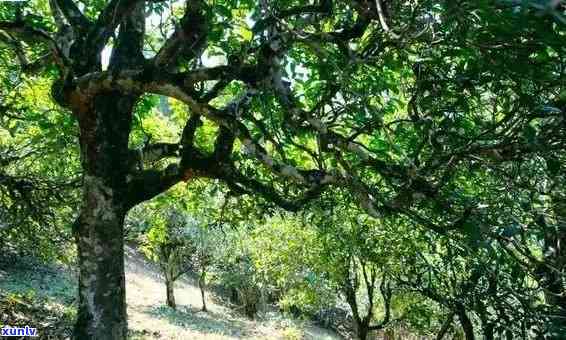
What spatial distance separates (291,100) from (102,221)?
2.38 metres

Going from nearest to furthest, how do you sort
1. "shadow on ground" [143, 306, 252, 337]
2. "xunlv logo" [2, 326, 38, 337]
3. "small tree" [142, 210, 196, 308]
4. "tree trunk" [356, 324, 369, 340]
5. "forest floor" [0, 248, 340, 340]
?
"xunlv logo" [2, 326, 38, 337] < "forest floor" [0, 248, 340, 340] < "tree trunk" [356, 324, 369, 340] < "shadow on ground" [143, 306, 252, 337] < "small tree" [142, 210, 196, 308]

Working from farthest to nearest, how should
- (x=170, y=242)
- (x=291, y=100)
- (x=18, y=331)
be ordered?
(x=170, y=242) → (x=18, y=331) → (x=291, y=100)

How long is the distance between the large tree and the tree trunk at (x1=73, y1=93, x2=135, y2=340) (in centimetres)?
1

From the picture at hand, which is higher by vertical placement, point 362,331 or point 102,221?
point 102,221

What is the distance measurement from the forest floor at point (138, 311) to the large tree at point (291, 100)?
13.2ft

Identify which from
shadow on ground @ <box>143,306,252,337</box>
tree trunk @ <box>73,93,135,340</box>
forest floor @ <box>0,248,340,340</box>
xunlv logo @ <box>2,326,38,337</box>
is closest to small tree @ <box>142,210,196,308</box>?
forest floor @ <box>0,248,340,340</box>

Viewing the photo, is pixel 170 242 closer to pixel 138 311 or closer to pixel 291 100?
pixel 138 311

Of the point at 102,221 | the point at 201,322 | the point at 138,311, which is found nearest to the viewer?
the point at 102,221

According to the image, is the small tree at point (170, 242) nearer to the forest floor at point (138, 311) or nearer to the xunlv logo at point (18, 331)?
the forest floor at point (138, 311)

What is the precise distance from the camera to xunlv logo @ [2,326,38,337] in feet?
24.2

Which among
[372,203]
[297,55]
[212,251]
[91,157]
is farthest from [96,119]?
[212,251]

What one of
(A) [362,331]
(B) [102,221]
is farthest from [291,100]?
(A) [362,331]

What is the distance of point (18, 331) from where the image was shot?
25.0 feet

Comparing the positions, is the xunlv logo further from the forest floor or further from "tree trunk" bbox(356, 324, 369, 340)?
"tree trunk" bbox(356, 324, 369, 340)
